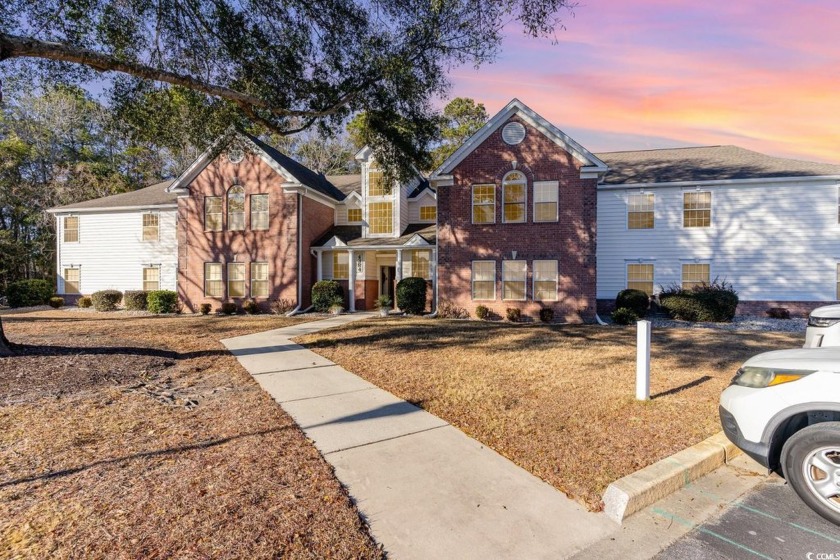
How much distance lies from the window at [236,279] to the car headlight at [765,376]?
19090 millimetres

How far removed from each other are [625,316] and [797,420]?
42.5ft

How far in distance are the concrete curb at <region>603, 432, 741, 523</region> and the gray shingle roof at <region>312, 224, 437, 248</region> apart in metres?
14.8

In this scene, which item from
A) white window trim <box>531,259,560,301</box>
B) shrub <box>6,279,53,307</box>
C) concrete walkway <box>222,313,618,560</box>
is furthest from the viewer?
shrub <box>6,279,53,307</box>

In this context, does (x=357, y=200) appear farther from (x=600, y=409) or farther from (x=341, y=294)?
(x=600, y=409)

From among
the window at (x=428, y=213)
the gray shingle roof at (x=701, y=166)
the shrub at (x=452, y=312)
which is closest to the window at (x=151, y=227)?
the window at (x=428, y=213)

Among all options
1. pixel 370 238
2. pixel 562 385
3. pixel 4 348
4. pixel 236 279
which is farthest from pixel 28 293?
pixel 562 385

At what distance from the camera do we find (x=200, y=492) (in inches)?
130

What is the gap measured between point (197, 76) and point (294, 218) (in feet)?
27.4

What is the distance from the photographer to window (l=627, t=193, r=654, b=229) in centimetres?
1822

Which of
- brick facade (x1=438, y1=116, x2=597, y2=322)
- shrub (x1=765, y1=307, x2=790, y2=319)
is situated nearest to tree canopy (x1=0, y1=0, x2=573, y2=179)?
brick facade (x1=438, y1=116, x2=597, y2=322)

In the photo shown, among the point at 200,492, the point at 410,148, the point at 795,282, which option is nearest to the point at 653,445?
the point at 200,492

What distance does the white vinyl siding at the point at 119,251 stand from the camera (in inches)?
882

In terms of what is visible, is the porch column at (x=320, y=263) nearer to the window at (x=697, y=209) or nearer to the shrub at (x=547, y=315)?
the shrub at (x=547, y=315)

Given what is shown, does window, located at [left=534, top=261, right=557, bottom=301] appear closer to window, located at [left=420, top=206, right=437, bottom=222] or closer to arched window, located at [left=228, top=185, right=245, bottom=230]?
window, located at [left=420, top=206, right=437, bottom=222]
